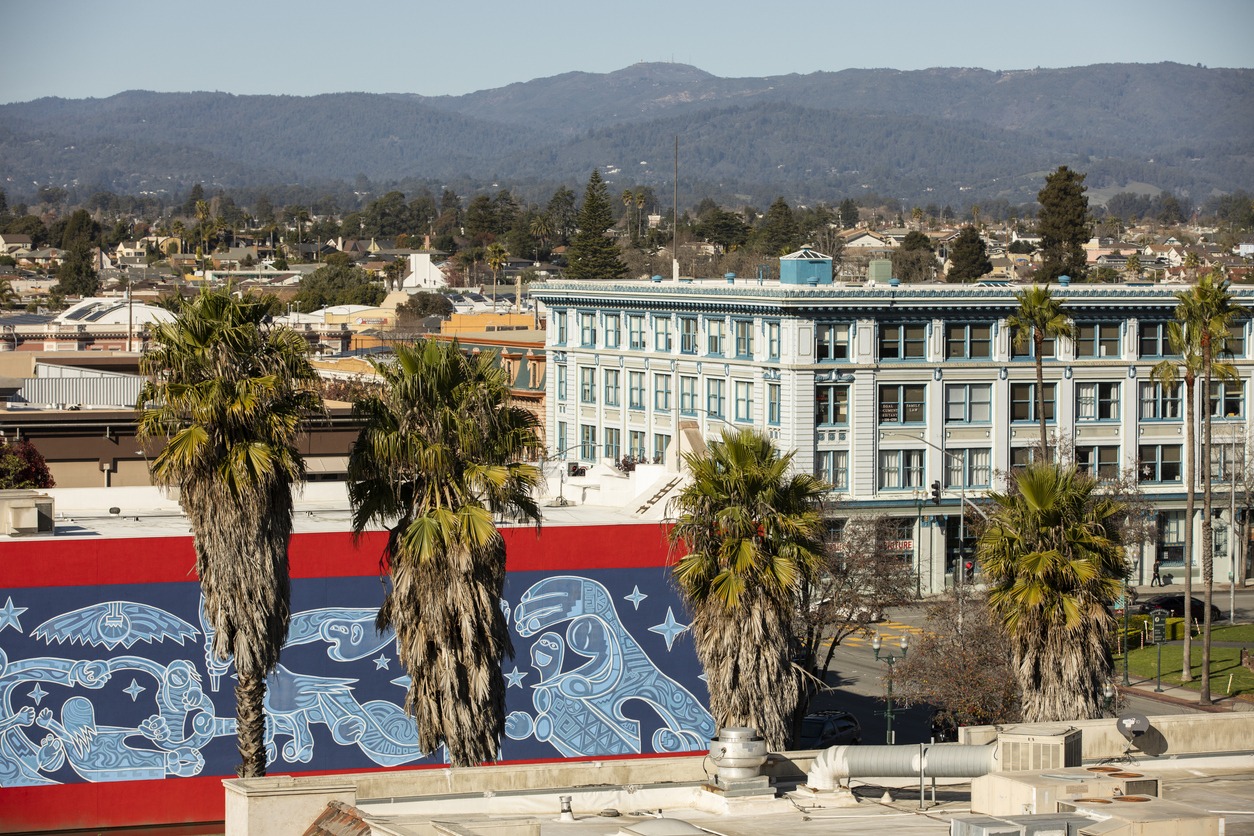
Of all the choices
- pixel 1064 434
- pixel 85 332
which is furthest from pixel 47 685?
pixel 85 332

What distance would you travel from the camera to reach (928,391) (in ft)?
272

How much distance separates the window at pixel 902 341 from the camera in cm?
8219

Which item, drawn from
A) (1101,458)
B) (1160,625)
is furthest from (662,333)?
(1160,625)

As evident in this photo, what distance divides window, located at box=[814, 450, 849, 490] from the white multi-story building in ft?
0.26

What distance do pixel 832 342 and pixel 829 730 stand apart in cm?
3300

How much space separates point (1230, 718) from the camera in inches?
1262

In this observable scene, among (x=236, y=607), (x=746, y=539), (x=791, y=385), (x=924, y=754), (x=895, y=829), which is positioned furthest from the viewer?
(x=791, y=385)

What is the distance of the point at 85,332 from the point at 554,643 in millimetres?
121683

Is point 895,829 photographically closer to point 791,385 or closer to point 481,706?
point 481,706

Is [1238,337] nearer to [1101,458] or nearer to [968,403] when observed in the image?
[1101,458]


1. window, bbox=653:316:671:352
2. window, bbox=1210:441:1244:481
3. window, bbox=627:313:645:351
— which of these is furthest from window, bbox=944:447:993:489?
window, bbox=627:313:645:351

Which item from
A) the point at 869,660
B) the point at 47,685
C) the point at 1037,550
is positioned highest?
the point at 1037,550

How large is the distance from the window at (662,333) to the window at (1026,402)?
1511 cm

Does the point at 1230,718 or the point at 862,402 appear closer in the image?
the point at 1230,718
